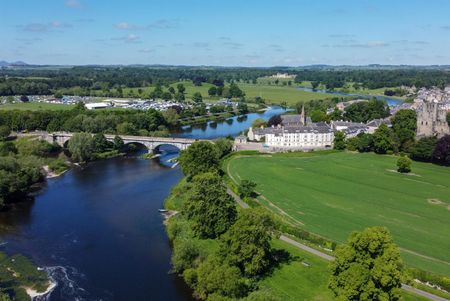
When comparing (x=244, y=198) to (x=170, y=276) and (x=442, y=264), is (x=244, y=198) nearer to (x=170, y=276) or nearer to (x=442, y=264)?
(x=170, y=276)

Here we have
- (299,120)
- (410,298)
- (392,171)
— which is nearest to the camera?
(410,298)

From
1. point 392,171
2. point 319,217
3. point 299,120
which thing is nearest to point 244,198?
point 319,217

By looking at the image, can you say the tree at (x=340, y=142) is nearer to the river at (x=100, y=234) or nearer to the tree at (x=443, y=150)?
the tree at (x=443, y=150)

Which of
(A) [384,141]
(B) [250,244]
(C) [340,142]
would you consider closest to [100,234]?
(B) [250,244]

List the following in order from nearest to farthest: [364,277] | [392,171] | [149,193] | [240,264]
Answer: [364,277] < [240,264] < [149,193] < [392,171]

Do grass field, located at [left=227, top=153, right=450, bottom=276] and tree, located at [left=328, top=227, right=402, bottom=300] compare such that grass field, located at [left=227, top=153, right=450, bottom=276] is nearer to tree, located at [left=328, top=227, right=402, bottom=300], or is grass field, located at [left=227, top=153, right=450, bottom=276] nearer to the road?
the road

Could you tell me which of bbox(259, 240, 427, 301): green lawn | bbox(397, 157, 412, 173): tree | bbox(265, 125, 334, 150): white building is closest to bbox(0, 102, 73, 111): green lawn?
bbox(265, 125, 334, 150): white building

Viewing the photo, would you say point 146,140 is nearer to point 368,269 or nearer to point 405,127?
point 405,127
